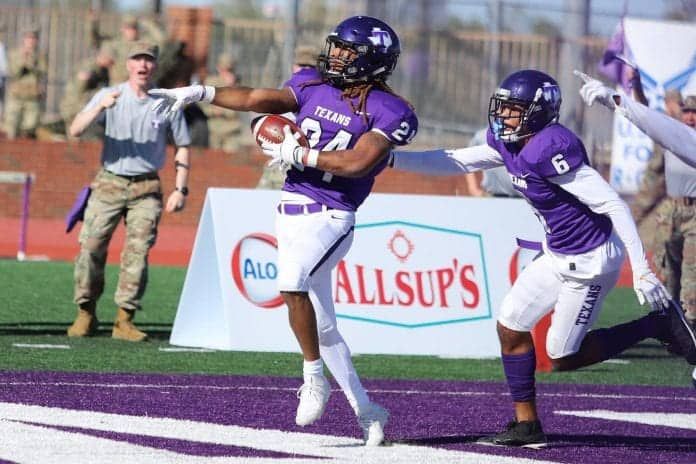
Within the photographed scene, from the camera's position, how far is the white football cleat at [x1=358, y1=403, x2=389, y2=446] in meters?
7.05

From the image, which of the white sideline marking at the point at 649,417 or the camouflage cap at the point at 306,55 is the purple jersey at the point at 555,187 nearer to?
the white sideline marking at the point at 649,417

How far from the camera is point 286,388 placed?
906 cm

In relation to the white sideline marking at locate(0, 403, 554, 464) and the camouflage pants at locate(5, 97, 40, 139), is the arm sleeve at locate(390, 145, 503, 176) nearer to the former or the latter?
the white sideline marking at locate(0, 403, 554, 464)

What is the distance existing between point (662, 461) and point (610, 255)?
985 mm

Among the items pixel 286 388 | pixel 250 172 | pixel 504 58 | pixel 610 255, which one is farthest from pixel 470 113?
pixel 610 255

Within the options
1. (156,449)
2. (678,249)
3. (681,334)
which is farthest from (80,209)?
(681,334)

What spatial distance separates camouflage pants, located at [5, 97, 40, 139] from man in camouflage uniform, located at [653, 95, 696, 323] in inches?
401

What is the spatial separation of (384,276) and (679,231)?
233 cm

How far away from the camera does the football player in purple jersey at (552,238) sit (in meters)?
7.21

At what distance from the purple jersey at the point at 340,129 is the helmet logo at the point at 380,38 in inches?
8.5

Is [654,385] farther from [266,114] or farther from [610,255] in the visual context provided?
[266,114]

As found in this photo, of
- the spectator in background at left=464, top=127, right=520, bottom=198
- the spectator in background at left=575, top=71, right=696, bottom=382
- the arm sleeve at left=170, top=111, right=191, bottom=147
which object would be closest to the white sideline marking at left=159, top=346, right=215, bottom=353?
the arm sleeve at left=170, top=111, right=191, bottom=147

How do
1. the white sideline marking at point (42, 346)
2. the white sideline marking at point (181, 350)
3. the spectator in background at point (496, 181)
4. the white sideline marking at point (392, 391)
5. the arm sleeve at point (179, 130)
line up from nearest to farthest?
1. the white sideline marking at point (392, 391)
2. the white sideline marking at point (42, 346)
3. the white sideline marking at point (181, 350)
4. the arm sleeve at point (179, 130)
5. the spectator in background at point (496, 181)

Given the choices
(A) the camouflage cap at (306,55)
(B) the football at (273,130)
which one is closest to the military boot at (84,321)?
(A) the camouflage cap at (306,55)
